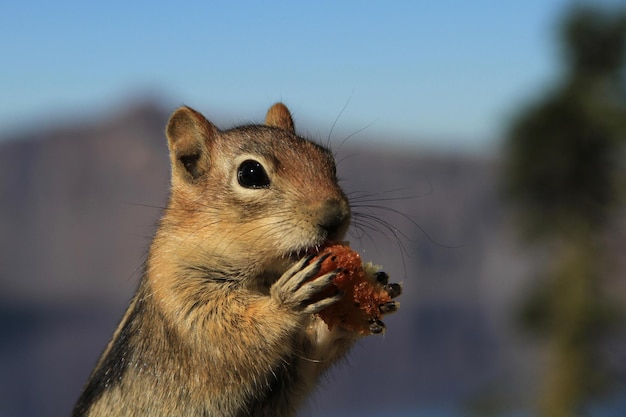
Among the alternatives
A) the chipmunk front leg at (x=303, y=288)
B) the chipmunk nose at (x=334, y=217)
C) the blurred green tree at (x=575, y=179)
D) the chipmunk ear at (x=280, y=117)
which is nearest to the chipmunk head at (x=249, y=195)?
the chipmunk nose at (x=334, y=217)

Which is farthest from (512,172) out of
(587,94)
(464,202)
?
(464,202)

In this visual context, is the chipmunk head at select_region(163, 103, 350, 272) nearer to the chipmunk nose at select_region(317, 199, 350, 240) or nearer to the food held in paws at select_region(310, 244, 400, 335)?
the chipmunk nose at select_region(317, 199, 350, 240)

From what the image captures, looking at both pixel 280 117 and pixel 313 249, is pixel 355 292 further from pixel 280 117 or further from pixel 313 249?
pixel 280 117

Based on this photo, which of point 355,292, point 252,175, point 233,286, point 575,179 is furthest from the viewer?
point 575,179

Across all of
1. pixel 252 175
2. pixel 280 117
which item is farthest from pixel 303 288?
pixel 280 117

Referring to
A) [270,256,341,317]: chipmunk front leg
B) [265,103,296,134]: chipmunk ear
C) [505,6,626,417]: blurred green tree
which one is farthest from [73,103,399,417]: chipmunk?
[505,6,626,417]: blurred green tree

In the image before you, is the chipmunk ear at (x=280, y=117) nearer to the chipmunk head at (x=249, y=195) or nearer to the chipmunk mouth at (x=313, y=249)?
the chipmunk head at (x=249, y=195)

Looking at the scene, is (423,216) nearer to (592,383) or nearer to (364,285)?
(592,383)
